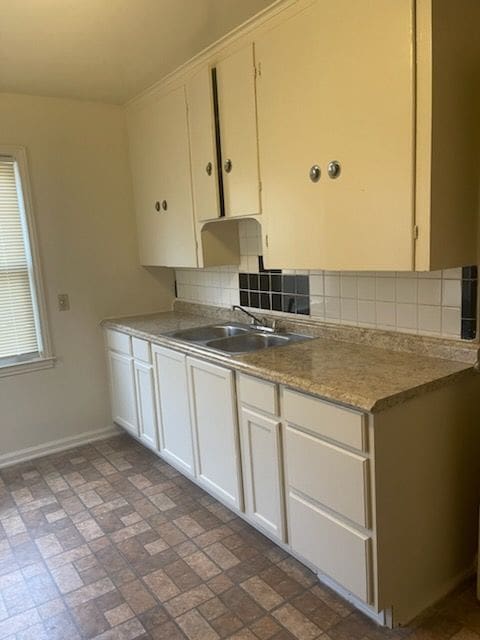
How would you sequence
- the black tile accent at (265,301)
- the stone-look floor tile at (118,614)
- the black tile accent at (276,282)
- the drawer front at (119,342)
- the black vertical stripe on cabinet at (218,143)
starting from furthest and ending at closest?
the drawer front at (119,342)
the black tile accent at (265,301)
the black tile accent at (276,282)
the black vertical stripe on cabinet at (218,143)
the stone-look floor tile at (118,614)

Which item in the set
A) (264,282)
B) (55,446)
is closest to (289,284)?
(264,282)

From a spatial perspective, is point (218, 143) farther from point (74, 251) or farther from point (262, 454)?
point (262, 454)

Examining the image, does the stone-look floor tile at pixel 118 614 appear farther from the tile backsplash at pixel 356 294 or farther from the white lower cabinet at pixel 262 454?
the tile backsplash at pixel 356 294

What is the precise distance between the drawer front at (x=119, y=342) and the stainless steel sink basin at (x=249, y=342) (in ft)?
2.48

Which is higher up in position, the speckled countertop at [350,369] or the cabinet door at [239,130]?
the cabinet door at [239,130]

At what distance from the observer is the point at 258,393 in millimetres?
2096

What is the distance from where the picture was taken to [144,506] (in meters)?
2.71

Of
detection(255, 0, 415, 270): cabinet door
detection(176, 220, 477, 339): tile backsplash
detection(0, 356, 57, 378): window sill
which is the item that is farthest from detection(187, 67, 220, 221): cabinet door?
detection(0, 356, 57, 378): window sill

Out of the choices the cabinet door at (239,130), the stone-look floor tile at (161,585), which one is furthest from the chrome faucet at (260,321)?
the stone-look floor tile at (161,585)

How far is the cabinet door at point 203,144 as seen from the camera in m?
2.64

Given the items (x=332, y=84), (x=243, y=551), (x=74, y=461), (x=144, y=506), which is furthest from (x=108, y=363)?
(x=332, y=84)

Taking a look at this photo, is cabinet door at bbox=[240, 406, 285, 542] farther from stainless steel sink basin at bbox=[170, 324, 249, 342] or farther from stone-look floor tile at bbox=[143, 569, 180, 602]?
stainless steel sink basin at bbox=[170, 324, 249, 342]

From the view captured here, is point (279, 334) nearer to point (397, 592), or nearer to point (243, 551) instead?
point (243, 551)

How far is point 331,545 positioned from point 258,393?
2.10ft
